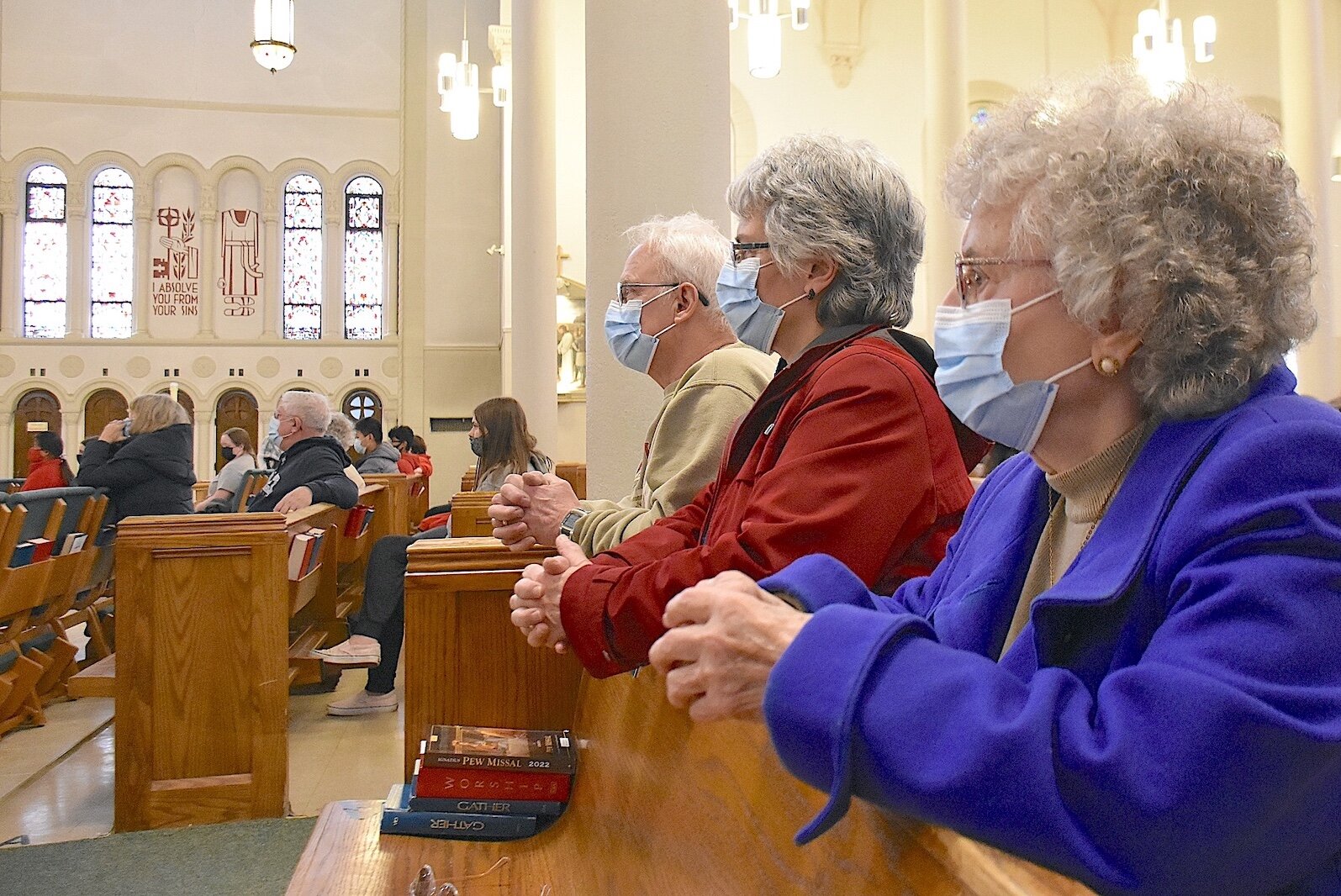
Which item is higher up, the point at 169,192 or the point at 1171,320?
the point at 169,192

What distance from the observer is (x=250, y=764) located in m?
3.33

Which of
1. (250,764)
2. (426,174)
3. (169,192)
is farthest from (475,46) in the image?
(250,764)

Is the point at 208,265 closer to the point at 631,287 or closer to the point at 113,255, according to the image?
the point at 113,255

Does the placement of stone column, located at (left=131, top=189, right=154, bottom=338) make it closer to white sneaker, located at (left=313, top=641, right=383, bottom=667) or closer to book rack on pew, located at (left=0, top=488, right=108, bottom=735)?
book rack on pew, located at (left=0, top=488, right=108, bottom=735)

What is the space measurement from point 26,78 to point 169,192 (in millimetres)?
2528

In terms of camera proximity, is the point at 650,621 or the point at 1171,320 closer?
the point at 1171,320

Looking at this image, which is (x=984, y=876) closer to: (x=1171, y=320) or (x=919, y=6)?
(x=1171, y=320)

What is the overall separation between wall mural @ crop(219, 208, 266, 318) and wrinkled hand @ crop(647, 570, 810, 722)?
58.3 ft

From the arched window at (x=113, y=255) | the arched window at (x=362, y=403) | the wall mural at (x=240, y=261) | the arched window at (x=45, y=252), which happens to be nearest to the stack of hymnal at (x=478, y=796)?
the arched window at (x=362, y=403)

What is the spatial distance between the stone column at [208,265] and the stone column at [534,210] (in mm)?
11492

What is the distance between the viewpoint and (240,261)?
17234 millimetres

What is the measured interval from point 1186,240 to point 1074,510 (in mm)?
286

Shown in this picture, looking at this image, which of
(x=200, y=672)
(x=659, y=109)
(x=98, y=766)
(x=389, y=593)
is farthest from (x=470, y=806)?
(x=389, y=593)

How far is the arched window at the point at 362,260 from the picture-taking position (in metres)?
17.7
